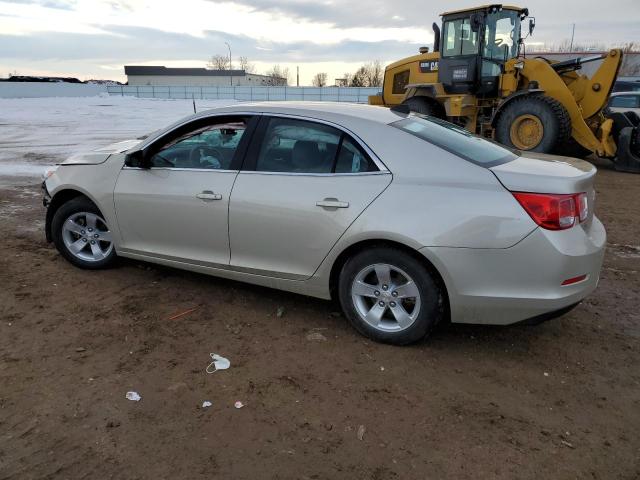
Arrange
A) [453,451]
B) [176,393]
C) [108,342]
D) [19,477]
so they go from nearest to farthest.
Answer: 1. [19,477]
2. [453,451]
3. [176,393]
4. [108,342]

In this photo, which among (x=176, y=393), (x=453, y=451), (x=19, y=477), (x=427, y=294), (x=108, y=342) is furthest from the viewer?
(x=108, y=342)

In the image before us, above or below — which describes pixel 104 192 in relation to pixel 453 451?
above

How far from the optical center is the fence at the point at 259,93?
38656 mm

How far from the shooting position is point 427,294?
3.33m

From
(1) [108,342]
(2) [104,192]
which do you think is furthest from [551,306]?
(2) [104,192]

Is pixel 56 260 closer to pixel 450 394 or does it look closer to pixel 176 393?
pixel 176 393

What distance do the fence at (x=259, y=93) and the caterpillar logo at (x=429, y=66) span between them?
2268 cm

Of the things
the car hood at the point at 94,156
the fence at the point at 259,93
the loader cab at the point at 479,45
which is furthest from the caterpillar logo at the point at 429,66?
the fence at the point at 259,93

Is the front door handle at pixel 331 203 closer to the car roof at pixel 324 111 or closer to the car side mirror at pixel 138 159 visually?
the car roof at pixel 324 111

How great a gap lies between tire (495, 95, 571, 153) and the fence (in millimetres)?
25427

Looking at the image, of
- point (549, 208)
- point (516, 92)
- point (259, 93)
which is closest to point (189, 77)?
point (259, 93)

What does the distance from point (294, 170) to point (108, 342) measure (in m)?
1.78

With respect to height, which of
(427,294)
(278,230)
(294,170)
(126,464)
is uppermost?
(294,170)

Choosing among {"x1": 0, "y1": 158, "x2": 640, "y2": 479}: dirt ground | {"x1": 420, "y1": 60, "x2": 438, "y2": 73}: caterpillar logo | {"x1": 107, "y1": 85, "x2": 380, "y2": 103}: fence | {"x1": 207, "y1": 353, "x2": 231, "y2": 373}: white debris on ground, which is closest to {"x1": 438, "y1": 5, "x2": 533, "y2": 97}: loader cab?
{"x1": 420, "y1": 60, "x2": 438, "y2": 73}: caterpillar logo
